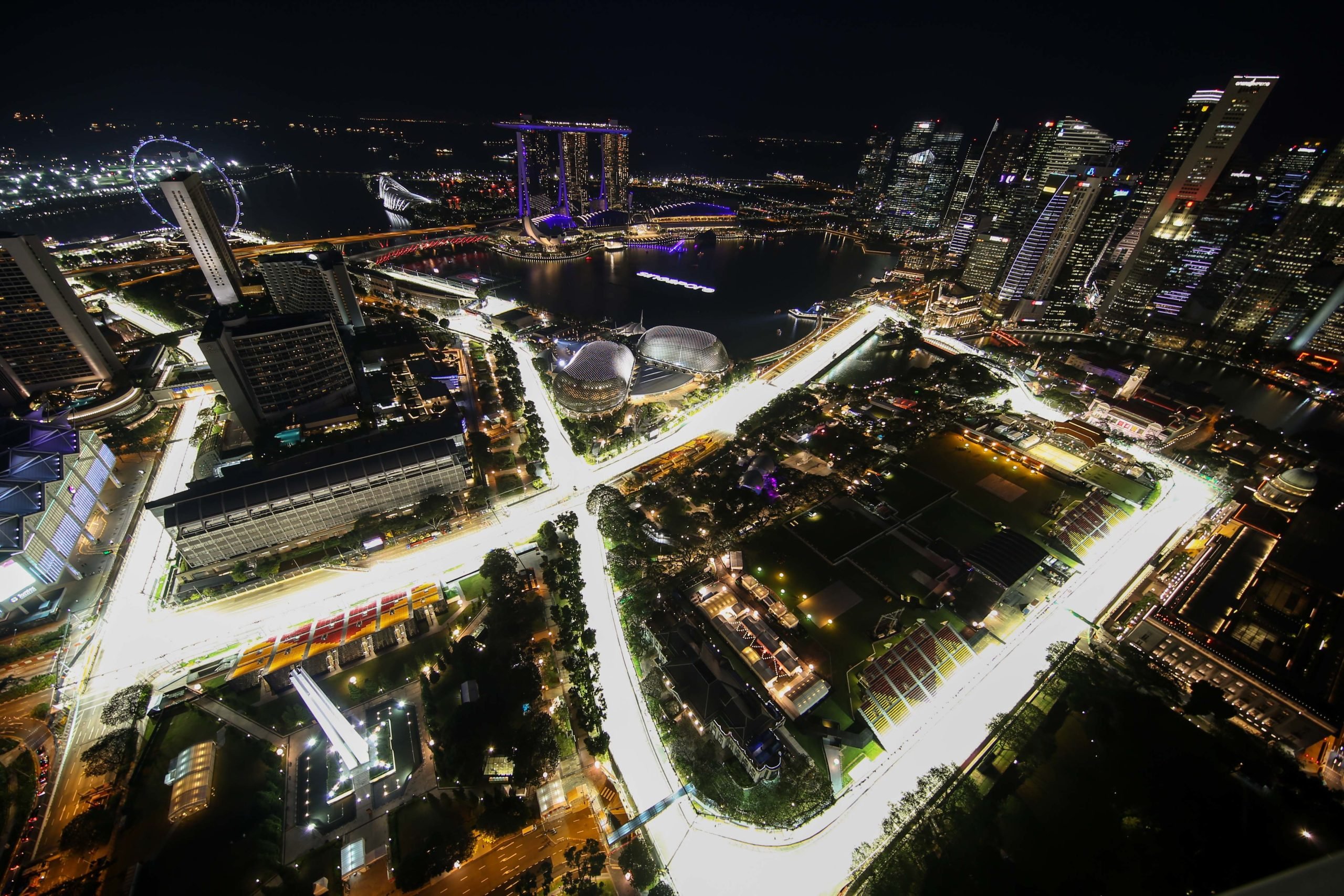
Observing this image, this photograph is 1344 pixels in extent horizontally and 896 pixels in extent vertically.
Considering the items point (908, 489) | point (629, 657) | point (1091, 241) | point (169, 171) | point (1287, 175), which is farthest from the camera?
point (169, 171)

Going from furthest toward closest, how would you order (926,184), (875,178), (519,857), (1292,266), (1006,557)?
1. (875,178)
2. (926,184)
3. (1292,266)
4. (1006,557)
5. (519,857)

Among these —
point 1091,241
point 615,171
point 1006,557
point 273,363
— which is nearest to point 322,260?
point 273,363

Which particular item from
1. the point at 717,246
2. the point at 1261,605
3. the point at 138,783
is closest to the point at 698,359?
the point at 1261,605

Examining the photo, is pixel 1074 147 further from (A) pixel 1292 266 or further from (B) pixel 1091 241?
(A) pixel 1292 266

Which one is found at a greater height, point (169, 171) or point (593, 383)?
point (169, 171)

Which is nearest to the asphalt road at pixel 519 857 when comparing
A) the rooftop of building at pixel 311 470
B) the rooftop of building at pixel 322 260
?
the rooftop of building at pixel 311 470

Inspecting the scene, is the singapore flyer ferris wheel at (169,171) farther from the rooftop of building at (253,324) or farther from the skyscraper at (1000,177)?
the skyscraper at (1000,177)

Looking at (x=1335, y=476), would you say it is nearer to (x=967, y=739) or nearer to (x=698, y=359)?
(x=967, y=739)
